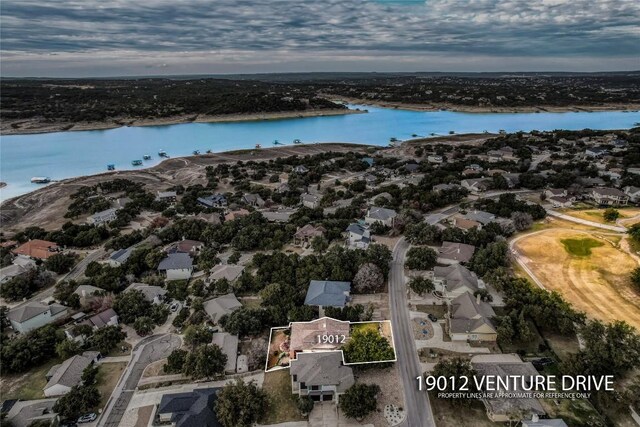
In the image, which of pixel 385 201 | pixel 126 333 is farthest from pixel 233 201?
pixel 126 333

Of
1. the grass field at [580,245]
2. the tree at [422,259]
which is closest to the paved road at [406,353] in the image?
the tree at [422,259]

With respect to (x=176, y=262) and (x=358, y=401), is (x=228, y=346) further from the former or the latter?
(x=176, y=262)

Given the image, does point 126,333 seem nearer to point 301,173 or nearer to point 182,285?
point 182,285

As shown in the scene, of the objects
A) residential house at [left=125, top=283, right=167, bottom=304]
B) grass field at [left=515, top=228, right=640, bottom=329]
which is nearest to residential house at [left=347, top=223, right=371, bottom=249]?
grass field at [left=515, top=228, right=640, bottom=329]

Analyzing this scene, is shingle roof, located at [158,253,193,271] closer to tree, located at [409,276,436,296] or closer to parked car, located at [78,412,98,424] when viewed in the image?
parked car, located at [78,412,98,424]

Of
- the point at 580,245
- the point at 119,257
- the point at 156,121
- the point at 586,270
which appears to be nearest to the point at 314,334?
the point at 119,257

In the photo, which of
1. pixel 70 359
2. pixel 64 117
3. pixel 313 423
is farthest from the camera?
pixel 64 117

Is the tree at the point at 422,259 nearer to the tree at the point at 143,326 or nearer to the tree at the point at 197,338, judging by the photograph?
the tree at the point at 197,338
